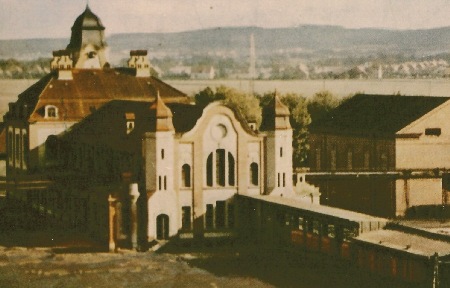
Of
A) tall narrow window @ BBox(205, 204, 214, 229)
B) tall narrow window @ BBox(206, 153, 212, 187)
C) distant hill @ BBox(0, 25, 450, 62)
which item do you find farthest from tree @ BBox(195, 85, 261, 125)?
tall narrow window @ BBox(205, 204, 214, 229)

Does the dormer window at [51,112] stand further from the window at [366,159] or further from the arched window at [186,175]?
the window at [366,159]

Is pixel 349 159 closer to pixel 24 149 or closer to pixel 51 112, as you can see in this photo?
pixel 51 112

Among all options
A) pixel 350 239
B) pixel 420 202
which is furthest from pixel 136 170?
pixel 420 202

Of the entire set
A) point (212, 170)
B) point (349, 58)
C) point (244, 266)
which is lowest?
point (244, 266)

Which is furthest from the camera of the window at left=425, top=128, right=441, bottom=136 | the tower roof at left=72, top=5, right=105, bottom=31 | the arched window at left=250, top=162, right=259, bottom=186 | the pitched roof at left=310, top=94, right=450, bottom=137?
the tower roof at left=72, top=5, right=105, bottom=31

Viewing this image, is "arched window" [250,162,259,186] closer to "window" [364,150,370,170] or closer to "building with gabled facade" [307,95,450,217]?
"building with gabled facade" [307,95,450,217]

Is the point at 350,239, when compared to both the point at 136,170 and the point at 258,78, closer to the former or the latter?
the point at 136,170

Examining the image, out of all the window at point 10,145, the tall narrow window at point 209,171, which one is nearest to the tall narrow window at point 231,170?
the tall narrow window at point 209,171
